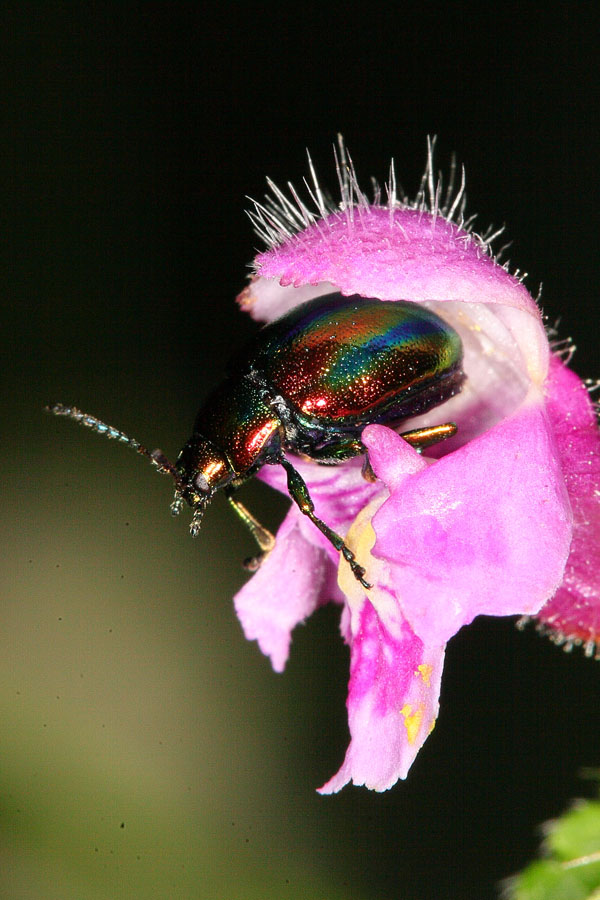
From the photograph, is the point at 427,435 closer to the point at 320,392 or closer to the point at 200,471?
the point at 320,392

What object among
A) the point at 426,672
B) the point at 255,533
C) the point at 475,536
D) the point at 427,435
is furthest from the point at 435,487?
the point at 255,533

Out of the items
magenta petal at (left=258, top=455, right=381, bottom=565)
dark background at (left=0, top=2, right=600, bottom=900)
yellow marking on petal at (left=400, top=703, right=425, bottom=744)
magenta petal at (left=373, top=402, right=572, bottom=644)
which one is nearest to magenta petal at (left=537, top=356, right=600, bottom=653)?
magenta petal at (left=373, top=402, right=572, bottom=644)

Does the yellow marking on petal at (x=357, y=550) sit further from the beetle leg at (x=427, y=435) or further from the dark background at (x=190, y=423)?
the dark background at (x=190, y=423)

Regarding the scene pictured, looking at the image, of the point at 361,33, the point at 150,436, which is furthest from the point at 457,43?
the point at 150,436

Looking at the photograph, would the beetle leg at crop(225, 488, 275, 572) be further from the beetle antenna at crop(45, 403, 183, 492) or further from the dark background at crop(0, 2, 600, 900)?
the dark background at crop(0, 2, 600, 900)

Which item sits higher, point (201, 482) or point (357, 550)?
point (201, 482)

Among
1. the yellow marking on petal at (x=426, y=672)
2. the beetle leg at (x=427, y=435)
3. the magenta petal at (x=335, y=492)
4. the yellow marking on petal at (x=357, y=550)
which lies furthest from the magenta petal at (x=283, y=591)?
the yellow marking on petal at (x=426, y=672)
